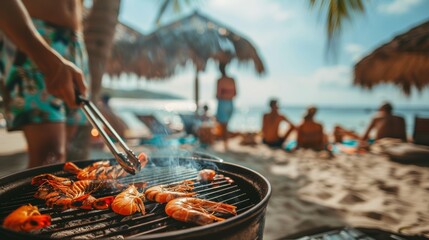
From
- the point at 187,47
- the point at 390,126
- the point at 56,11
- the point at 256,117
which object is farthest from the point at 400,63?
the point at 256,117

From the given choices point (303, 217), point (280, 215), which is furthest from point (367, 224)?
point (280, 215)

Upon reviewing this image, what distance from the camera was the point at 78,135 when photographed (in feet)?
11.9

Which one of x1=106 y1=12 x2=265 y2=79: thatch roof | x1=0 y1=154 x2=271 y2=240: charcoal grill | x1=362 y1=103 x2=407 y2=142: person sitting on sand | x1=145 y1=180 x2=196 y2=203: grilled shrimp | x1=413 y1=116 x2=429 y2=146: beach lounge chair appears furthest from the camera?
x1=106 y1=12 x2=265 y2=79: thatch roof

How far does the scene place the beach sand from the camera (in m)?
2.43

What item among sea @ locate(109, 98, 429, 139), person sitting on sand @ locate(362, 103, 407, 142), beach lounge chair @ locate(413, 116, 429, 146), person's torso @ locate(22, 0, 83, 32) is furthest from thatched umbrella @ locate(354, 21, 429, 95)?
person's torso @ locate(22, 0, 83, 32)

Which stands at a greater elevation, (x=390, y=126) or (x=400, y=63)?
(x=400, y=63)

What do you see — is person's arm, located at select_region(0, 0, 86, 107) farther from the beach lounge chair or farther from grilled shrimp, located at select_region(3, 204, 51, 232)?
the beach lounge chair

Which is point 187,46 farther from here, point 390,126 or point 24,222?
point 24,222

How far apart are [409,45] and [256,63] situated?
4.62m

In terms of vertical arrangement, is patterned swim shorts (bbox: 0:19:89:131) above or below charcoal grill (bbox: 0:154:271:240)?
above

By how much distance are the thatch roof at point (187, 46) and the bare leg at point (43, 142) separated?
6.64 metres

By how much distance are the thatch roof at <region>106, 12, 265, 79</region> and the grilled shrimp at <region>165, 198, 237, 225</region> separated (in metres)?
7.33

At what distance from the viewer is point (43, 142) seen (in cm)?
198

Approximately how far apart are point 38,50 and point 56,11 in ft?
3.21
